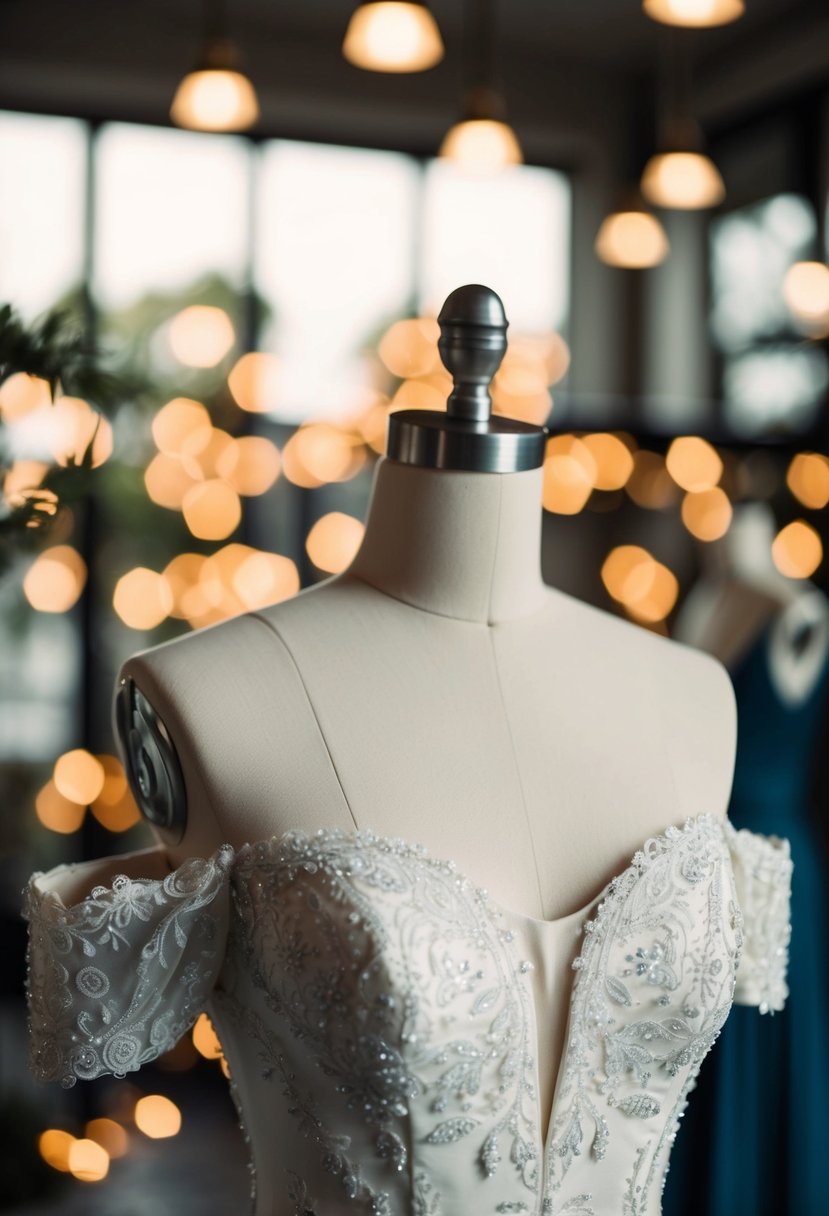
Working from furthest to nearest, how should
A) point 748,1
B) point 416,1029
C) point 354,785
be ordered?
point 748,1 < point 354,785 < point 416,1029

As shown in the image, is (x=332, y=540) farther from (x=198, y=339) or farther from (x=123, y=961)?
(x=123, y=961)

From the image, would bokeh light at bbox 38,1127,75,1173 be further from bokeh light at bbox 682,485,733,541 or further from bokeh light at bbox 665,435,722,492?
bokeh light at bbox 665,435,722,492

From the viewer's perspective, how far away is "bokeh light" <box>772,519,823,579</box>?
15.1 feet

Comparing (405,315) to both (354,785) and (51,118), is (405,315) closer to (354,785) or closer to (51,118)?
(51,118)

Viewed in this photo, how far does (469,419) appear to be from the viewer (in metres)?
1.31

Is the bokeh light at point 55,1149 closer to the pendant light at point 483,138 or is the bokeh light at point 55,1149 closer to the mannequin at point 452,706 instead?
the mannequin at point 452,706

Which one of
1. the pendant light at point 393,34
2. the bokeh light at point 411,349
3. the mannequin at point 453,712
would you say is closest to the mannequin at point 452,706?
the mannequin at point 453,712

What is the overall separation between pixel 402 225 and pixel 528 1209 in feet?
18.0

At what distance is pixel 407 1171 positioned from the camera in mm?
1172

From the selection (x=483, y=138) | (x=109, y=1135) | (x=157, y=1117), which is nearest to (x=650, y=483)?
(x=483, y=138)

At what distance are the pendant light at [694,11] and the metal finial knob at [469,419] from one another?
5.84 ft

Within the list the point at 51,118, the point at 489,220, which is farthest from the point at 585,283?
the point at 51,118

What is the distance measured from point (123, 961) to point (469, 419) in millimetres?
631

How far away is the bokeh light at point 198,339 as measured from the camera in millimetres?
4484
